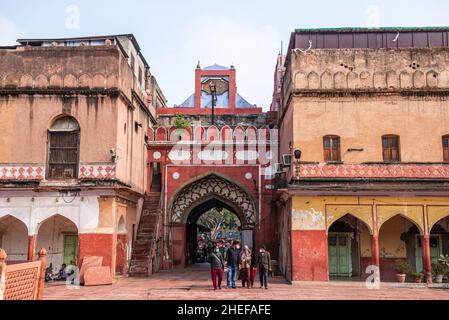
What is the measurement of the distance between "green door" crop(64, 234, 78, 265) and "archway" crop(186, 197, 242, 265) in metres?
6.21

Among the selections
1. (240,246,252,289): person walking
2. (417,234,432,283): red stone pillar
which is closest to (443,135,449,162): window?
(417,234,432,283): red stone pillar

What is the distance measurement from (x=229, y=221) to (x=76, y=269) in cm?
2924

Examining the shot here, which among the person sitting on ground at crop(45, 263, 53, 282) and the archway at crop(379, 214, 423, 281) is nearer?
the person sitting on ground at crop(45, 263, 53, 282)

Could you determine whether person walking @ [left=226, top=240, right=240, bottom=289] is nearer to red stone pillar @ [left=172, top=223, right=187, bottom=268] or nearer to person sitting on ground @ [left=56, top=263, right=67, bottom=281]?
person sitting on ground @ [left=56, top=263, right=67, bottom=281]

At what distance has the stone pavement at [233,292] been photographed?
12555mm

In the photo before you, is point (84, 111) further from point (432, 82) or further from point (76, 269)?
point (432, 82)

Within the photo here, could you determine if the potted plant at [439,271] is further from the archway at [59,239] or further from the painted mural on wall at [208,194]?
the archway at [59,239]

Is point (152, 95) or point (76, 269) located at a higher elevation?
point (152, 95)

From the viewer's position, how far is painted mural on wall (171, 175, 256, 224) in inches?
848

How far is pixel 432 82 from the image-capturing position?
54.9 ft

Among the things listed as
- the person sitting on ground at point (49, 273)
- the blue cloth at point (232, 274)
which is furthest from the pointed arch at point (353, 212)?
the person sitting on ground at point (49, 273)

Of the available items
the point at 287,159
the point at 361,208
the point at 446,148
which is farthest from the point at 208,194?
the point at 446,148

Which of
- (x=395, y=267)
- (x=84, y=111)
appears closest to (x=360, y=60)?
(x=395, y=267)

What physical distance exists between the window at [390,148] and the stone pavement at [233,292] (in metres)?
4.04
